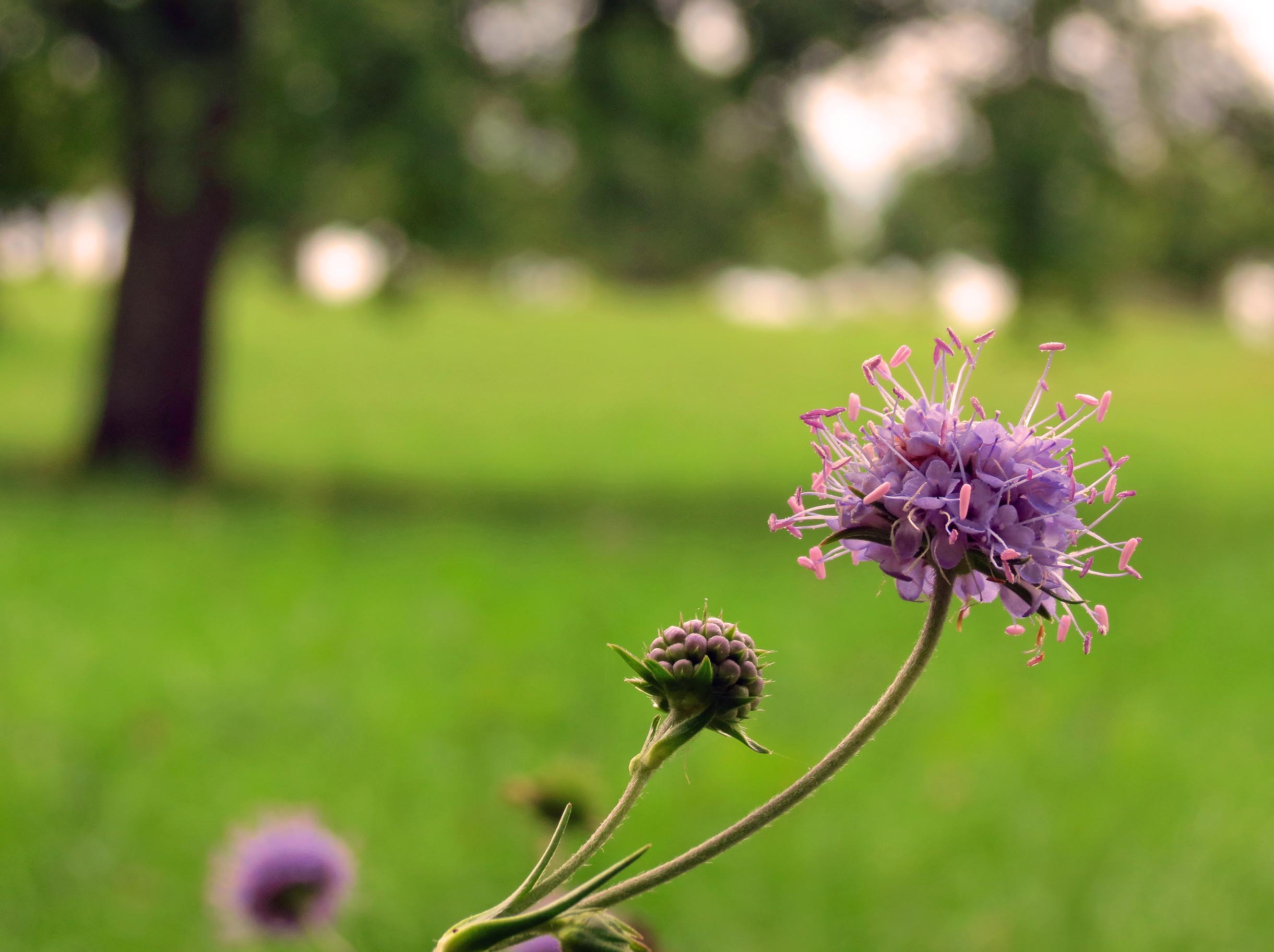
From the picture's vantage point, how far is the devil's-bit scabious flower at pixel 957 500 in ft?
4.42

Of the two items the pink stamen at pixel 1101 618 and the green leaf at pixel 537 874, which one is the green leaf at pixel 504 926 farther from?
the pink stamen at pixel 1101 618

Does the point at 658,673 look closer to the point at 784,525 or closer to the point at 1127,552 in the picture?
the point at 784,525

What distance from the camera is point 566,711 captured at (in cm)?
736

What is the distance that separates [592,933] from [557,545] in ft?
34.5

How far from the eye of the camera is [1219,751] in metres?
7.48

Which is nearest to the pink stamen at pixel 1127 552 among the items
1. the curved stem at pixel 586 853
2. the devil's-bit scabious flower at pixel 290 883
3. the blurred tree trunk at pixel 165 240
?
the curved stem at pixel 586 853

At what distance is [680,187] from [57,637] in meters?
9.82

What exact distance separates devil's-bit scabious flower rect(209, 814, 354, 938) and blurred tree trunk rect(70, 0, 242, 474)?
1044 centimetres

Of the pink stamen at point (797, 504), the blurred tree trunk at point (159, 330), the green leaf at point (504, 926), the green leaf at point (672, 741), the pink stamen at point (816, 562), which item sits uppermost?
the blurred tree trunk at point (159, 330)

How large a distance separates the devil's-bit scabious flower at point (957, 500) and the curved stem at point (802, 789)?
2.6 inches

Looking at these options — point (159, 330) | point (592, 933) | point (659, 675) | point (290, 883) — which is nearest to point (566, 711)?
point (290, 883)

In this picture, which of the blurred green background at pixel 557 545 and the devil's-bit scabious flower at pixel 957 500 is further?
the blurred green background at pixel 557 545

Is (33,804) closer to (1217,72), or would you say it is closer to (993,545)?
(993,545)

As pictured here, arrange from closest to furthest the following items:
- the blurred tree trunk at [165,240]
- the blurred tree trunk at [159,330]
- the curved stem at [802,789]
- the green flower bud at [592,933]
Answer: the curved stem at [802,789]
the green flower bud at [592,933]
the blurred tree trunk at [165,240]
the blurred tree trunk at [159,330]
